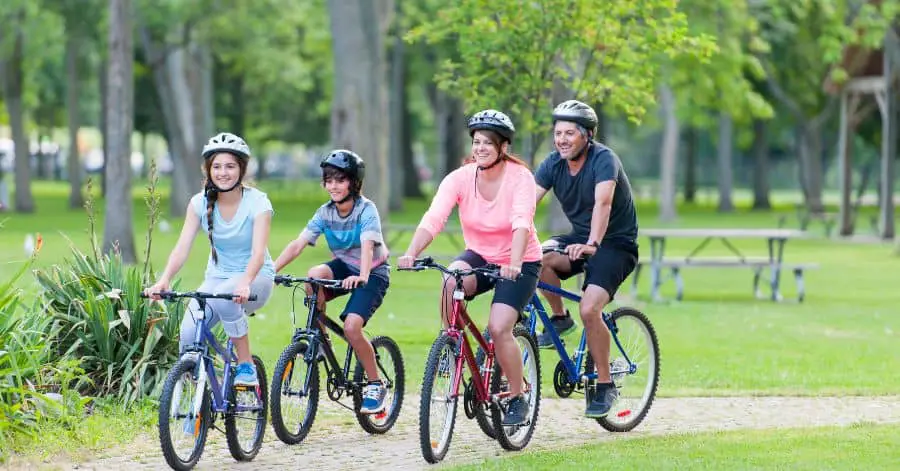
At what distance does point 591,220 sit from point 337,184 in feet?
4.33

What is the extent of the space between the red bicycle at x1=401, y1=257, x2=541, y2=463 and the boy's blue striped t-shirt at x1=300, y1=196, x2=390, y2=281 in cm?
62

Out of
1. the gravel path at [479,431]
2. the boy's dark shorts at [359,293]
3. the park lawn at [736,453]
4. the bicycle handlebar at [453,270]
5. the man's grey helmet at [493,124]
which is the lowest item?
the gravel path at [479,431]

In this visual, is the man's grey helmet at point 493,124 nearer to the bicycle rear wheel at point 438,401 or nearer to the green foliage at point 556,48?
the bicycle rear wheel at point 438,401

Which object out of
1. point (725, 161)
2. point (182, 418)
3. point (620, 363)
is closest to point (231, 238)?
point (182, 418)

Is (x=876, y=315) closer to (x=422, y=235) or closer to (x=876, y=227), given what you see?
(x=422, y=235)

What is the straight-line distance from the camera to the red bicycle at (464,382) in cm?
821

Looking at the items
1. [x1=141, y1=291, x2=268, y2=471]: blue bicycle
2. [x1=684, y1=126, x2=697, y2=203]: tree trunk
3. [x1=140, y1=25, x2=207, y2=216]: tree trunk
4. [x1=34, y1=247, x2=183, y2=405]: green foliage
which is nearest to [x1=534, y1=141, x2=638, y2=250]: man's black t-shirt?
[x1=141, y1=291, x2=268, y2=471]: blue bicycle

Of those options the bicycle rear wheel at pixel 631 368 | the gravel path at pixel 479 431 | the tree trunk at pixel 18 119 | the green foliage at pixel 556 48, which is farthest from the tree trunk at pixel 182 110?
the bicycle rear wheel at pixel 631 368

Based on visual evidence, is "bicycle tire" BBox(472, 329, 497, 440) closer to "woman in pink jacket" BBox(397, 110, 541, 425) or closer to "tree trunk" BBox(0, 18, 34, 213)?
"woman in pink jacket" BBox(397, 110, 541, 425)

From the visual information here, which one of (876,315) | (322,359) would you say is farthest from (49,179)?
(322,359)

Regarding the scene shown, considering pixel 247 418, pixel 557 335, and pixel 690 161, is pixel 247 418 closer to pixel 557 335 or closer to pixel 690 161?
pixel 557 335

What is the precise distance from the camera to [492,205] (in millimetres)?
8617

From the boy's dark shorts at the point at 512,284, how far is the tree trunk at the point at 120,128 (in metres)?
15.5

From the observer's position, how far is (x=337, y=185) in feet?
29.0
